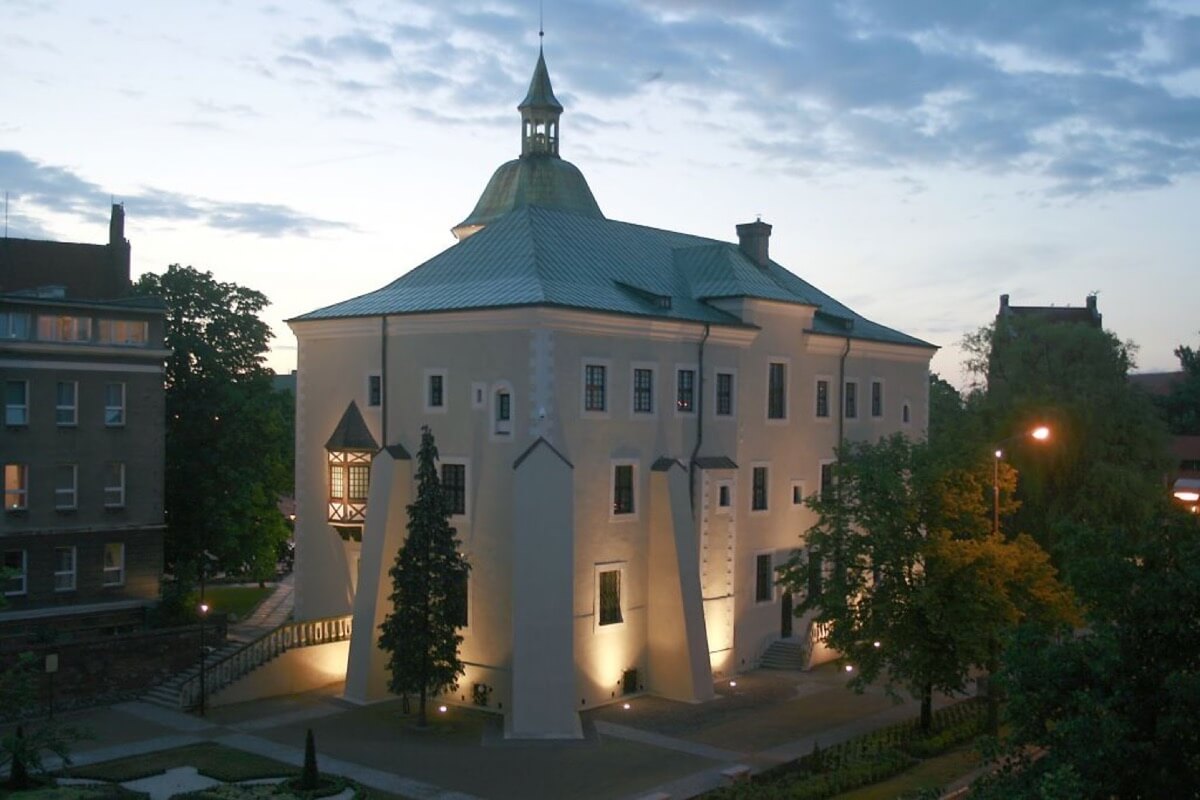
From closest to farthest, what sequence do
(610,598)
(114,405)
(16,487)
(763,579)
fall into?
(610,598) < (16,487) < (114,405) < (763,579)

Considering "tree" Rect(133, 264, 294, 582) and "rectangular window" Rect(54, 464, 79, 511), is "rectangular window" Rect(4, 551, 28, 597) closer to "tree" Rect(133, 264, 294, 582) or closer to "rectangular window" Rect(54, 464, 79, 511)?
"rectangular window" Rect(54, 464, 79, 511)

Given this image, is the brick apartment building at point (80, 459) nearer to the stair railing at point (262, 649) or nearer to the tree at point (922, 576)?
the stair railing at point (262, 649)

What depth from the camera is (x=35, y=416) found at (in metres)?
37.1

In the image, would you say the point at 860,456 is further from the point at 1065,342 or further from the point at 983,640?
the point at 1065,342

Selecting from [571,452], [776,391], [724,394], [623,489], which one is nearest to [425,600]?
[571,452]

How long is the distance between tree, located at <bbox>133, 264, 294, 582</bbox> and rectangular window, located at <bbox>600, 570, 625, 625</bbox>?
1519 cm

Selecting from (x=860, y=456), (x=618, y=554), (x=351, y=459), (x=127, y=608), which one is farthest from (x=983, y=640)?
(x=127, y=608)

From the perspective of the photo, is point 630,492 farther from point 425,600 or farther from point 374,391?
point 374,391

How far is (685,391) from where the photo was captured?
37.4 m

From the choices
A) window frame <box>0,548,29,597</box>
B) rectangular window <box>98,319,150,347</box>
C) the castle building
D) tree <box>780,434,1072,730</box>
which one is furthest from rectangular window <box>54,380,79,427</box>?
tree <box>780,434,1072,730</box>

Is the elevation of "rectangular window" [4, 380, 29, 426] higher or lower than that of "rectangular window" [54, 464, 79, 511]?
higher

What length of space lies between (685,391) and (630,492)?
3930mm

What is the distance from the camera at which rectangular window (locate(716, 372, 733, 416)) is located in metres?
38.6

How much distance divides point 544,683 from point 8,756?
1268 cm
